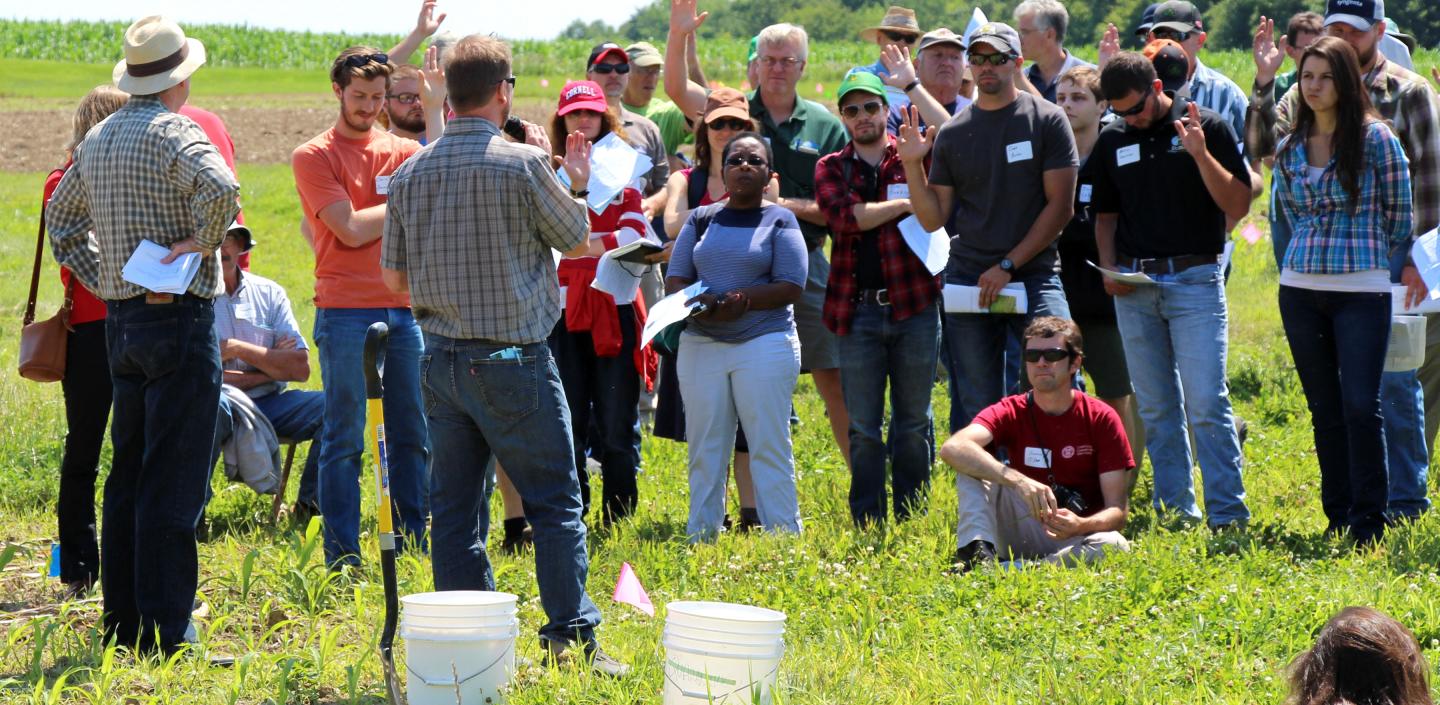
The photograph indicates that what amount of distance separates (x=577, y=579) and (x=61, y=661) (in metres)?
2.05

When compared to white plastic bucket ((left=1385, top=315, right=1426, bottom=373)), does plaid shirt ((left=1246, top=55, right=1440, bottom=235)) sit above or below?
above

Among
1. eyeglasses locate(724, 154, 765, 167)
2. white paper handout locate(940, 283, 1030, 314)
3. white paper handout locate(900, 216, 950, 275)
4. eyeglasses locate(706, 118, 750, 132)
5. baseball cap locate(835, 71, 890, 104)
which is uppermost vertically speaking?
baseball cap locate(835, 71, 890, 104)

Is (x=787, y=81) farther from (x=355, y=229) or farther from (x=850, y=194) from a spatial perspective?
(x=355, y=229)

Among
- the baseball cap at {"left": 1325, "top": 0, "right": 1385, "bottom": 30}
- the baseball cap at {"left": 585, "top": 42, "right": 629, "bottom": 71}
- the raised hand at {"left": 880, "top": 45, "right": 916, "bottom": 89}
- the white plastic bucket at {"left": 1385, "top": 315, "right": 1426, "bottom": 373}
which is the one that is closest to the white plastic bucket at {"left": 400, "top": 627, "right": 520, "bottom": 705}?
the white plastic bucket at {"left": 1385, "top": 315, "right": 1426, "bottom": 373}

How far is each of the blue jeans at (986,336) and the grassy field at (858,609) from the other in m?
0.59

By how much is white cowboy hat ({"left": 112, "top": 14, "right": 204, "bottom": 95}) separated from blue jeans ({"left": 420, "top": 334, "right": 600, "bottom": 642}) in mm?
1418

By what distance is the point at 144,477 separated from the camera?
562cm

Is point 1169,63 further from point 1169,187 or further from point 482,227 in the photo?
point 482,227

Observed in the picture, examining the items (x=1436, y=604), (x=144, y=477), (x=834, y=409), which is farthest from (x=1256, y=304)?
(x=144, y=477)

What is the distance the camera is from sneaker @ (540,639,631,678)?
5328 millimetres

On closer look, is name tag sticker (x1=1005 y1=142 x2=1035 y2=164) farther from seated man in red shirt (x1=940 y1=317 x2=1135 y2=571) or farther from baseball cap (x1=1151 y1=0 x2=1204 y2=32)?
baseball cap (x1=1151 y1=0 x2=1204 y2=32)

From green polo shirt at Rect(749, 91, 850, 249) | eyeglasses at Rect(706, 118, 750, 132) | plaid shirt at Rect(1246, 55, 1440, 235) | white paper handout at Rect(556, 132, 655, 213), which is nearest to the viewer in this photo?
plaid shirt at Rect(1246, 55, 1440, 235)

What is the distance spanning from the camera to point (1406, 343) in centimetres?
712

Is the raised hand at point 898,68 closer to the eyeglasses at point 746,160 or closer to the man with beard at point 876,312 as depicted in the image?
the man with beard at point 876,312
